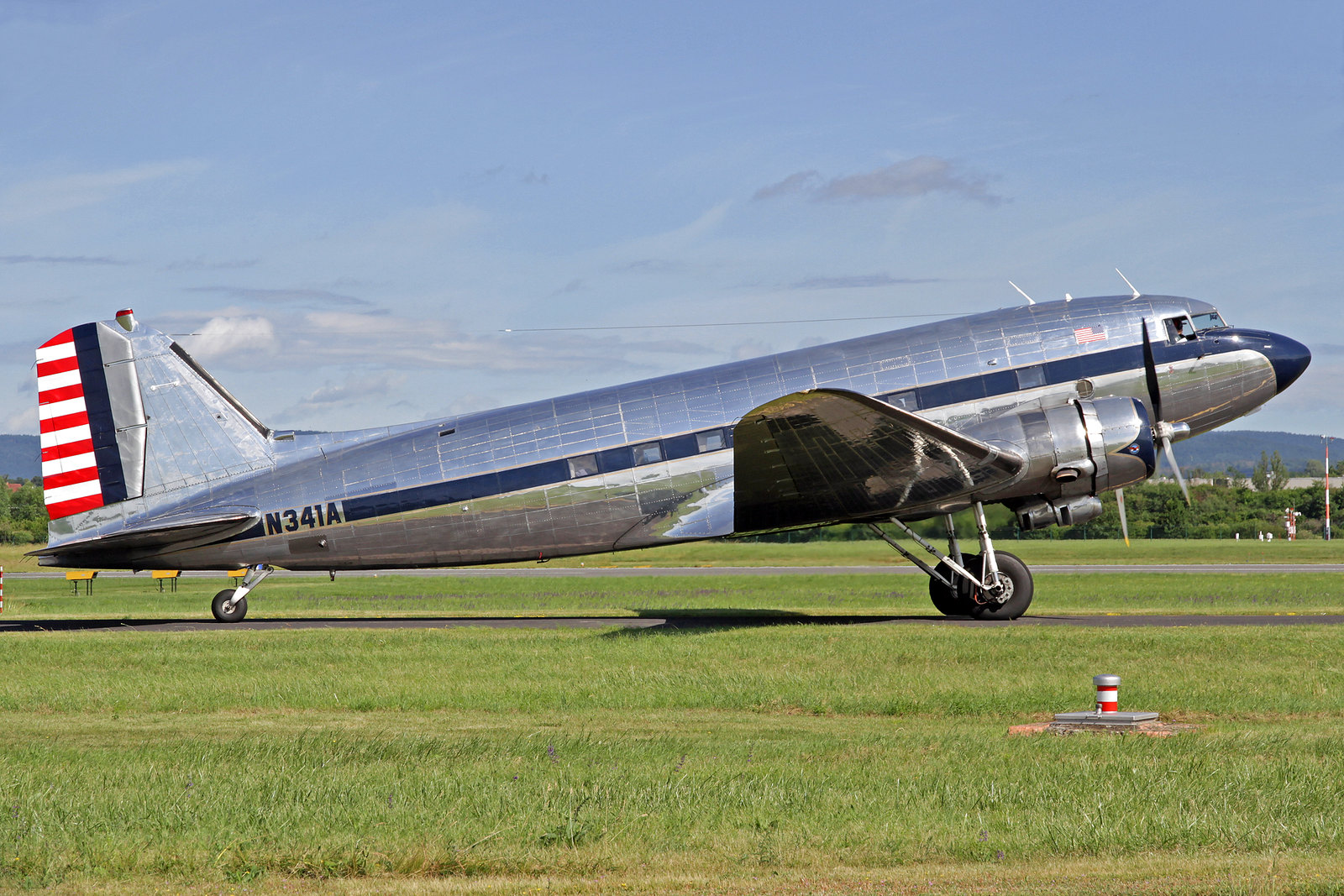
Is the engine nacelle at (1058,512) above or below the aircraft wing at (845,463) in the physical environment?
below

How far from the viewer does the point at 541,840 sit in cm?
827

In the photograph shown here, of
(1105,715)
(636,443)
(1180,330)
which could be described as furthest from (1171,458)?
(1105,715)

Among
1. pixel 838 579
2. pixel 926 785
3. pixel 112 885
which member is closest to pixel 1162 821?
pixel 926 785

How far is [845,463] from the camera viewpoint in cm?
2050

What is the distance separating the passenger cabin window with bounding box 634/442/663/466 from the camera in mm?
22656

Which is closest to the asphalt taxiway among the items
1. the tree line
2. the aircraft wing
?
the aircraft wing

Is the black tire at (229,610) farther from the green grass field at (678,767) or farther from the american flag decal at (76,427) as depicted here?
the green grass field at (678,767)

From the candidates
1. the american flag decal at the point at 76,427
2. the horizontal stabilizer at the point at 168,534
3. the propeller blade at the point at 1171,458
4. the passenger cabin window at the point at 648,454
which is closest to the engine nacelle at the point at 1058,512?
the propeller blade at the point at 1171,458

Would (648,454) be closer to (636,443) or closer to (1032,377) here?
(636,443)

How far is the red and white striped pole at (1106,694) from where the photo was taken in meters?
12.6

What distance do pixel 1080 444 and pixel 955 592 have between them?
160 inches

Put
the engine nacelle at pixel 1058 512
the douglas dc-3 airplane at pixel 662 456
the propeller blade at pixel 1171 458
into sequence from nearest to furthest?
1. the douglas dc-3 airplane at pixel 662 456
2. the engine nacelle at pixel 1058 512
3. the propeller blade at pixel 1171 458

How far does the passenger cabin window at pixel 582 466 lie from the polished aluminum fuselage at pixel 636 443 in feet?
0.08

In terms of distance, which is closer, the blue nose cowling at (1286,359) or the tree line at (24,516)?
the blue nose cowling at (1286,359)
